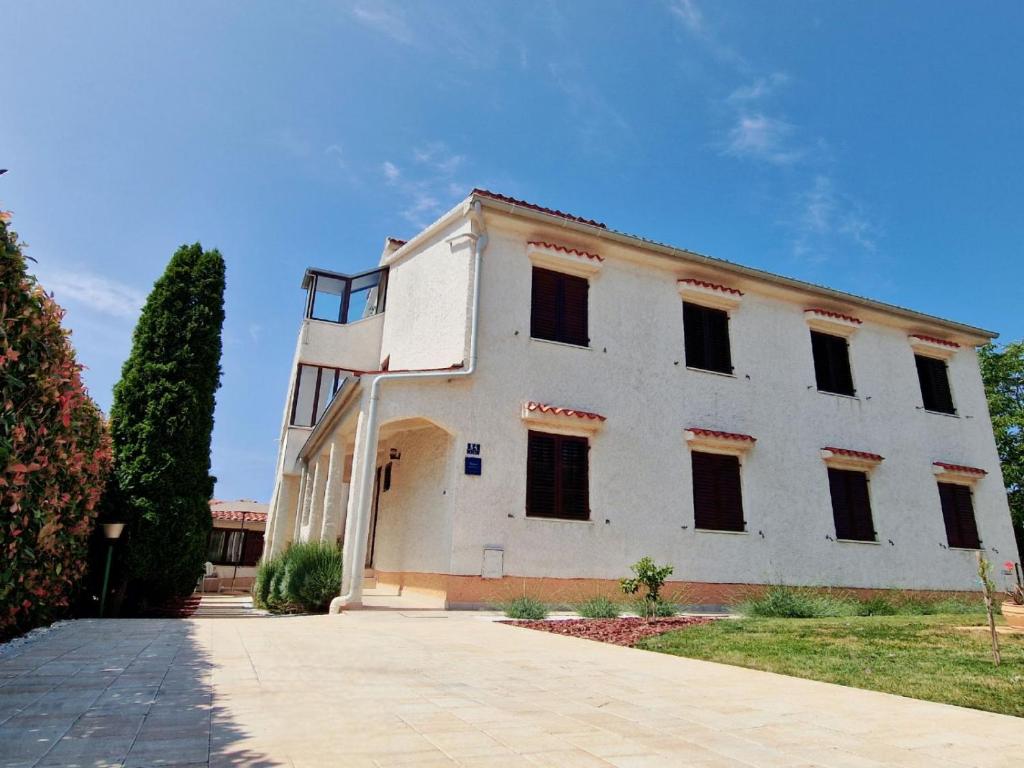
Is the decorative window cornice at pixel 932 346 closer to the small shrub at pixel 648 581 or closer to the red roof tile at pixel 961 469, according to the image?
the red roof tile at pixel 961 469

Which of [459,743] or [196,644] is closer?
[459,743]

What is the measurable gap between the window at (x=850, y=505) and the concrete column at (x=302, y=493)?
12.1m

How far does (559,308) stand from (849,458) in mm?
7392

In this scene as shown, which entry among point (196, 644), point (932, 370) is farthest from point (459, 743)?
point (932, 370)

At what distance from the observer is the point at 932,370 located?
15648 mm

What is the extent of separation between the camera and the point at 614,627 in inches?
294

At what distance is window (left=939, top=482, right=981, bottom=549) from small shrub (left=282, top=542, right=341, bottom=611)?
13854mm

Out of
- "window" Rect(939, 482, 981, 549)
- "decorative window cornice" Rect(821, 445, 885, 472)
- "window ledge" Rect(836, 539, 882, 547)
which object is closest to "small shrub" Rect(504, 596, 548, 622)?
"window ledge" Rect(836, 539, 882, 547)

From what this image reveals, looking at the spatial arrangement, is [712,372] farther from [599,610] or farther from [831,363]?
[599,610]

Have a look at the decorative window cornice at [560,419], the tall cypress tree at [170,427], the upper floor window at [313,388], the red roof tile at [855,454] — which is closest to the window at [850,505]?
the red roof tile at [855,454]

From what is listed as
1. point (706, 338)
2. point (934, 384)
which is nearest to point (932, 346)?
point (934, 384)

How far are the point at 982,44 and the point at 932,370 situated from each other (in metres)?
8.39

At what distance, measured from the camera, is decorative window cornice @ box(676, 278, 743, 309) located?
1294cm

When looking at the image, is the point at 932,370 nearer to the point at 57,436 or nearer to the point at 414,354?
the point at 414,354
